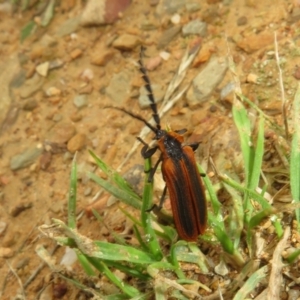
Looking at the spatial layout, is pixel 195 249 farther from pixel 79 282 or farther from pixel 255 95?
pixel 255 95

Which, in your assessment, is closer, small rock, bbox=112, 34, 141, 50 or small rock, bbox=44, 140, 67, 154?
small rock, bbox=44, 140, 67, 154

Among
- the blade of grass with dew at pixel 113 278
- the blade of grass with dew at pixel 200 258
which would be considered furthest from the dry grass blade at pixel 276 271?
the blade of grass with dew at pixel 113 278

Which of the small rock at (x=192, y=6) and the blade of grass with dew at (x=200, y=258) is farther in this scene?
the small rock at (x=192, y=6)

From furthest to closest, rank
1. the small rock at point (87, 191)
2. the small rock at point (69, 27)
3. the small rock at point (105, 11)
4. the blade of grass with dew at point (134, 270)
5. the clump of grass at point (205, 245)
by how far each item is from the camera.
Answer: the small rock at point (69, 27) < the small rock at point (105, 11) < the small rock at point (87, 191) < the blade of grass with dew at point (134, 270) < the clump of grass at point (205, 245)

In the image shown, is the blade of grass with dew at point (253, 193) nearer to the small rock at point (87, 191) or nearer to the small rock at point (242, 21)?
the small rock at point (87, 191)

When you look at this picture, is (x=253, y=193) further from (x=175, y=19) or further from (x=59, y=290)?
(x=175, y=19)

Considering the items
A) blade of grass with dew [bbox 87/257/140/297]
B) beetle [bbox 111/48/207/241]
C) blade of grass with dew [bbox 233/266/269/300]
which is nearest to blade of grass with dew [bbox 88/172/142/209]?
beetle [bbox 111/48/207/241]

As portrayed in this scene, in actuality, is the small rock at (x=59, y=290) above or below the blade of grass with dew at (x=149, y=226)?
below

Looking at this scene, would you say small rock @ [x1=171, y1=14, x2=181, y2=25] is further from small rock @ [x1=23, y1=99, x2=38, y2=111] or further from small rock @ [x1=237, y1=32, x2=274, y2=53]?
small rock @ [x1=23, y1=99, x2=38, y2=111]

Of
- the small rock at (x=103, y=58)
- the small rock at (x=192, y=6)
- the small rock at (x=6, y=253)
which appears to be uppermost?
the small rock at (x=192, y=6)
